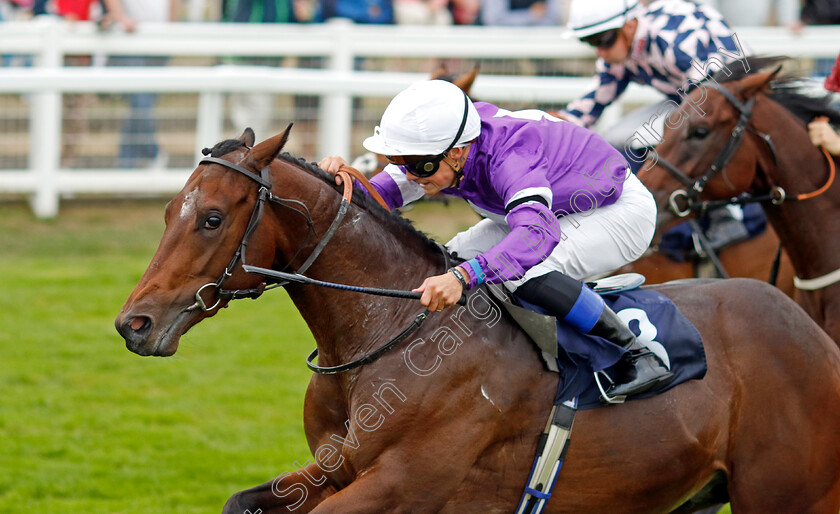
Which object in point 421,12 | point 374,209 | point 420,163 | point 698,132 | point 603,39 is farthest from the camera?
point 421,12

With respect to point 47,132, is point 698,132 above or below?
above

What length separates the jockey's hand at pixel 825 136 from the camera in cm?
518

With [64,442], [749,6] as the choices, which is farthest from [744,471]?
[749,6]

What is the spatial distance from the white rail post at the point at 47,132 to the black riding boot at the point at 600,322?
7.21 metres

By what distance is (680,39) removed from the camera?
6195mm

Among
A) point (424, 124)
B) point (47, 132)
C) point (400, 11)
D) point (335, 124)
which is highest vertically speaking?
point (424, 124)

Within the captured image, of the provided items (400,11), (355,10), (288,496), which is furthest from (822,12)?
(288,496)

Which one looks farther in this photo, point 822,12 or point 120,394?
point 822,12

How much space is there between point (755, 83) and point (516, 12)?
7.15 metres

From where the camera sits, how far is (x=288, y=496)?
3967 millimetres

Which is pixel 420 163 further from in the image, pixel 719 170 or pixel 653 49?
pixel 653 49

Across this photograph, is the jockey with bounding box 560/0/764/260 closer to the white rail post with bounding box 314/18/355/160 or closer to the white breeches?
the white breeches

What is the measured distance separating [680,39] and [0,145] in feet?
21.8

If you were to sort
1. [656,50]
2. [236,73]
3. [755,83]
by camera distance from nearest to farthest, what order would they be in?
[755,83], [656,50], [236,73]
